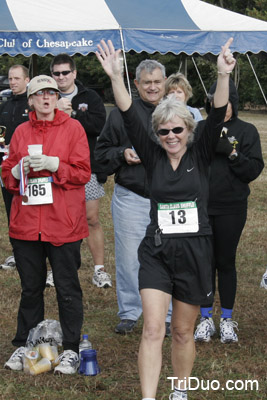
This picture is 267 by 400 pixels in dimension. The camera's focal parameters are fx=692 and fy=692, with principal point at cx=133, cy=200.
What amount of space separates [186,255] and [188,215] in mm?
213

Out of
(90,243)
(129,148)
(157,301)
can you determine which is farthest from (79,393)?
(90,243)

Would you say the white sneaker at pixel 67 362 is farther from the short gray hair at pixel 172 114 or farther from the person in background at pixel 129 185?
the short gray hair at pixel 172 114

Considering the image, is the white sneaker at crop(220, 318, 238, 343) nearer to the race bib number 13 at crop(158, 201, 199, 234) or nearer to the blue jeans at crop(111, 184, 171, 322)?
the blue jeans at crop(111, 184, 171, 322)

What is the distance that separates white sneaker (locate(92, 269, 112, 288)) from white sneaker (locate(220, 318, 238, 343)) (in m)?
1.68

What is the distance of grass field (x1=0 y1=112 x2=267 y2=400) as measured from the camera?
4.18m

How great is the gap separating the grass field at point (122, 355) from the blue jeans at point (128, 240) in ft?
0.76

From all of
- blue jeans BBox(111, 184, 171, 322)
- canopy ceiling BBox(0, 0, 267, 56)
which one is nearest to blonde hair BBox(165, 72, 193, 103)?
blue jeans BBox(111, 184, 171, 322)

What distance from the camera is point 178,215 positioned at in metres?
3.66

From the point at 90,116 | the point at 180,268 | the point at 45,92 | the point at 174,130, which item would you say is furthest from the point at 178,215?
the point at 90,116

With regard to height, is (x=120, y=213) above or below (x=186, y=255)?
above

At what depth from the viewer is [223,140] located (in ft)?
15.8

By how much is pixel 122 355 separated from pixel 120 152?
4.77 ft

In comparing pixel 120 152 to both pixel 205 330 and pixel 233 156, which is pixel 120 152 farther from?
pixel 205 330

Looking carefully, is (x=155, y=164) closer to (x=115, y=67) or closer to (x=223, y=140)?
(x=115, y=67)
